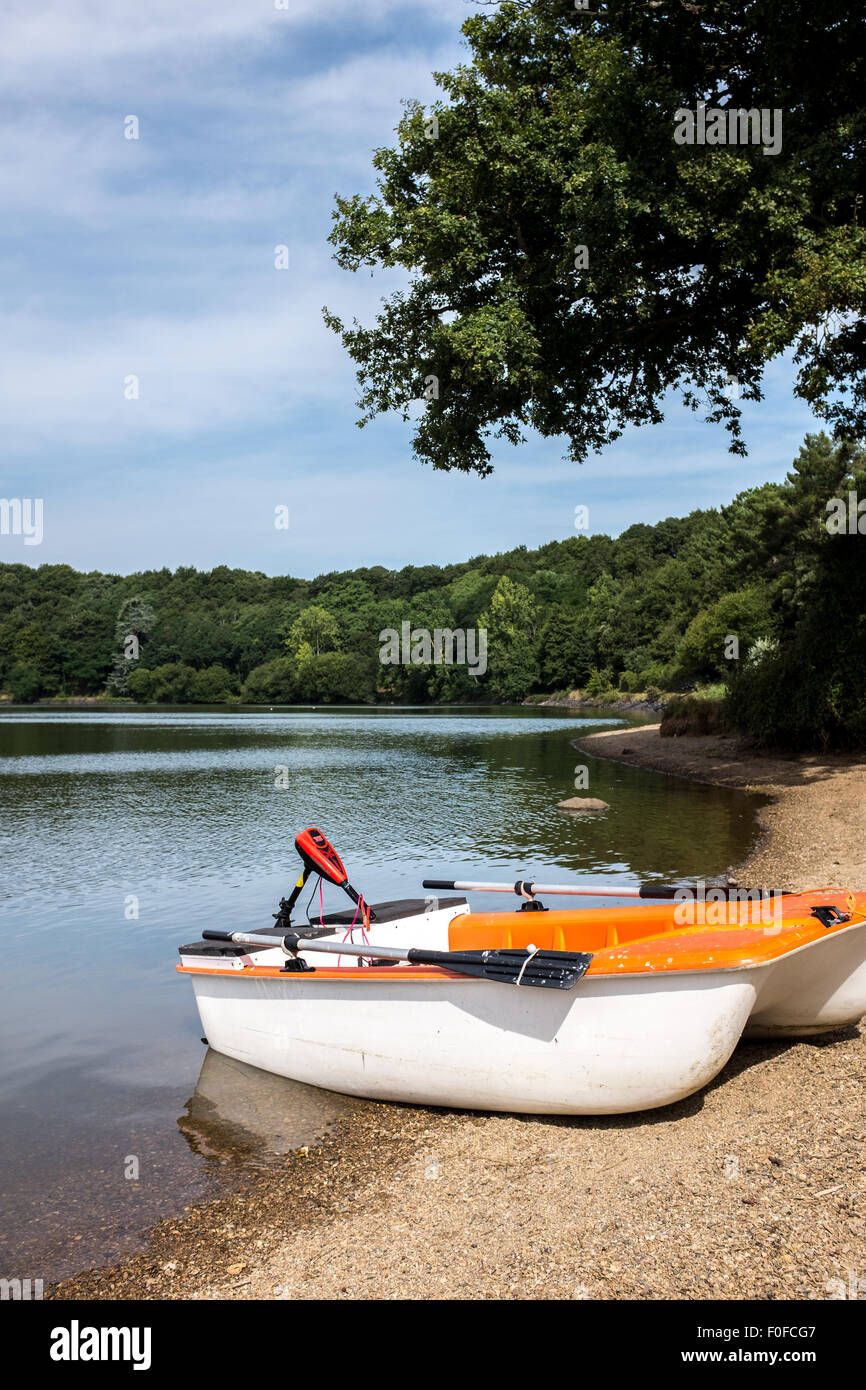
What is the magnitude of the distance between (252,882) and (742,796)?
44.0ft

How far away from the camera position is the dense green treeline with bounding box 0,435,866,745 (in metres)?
58.6

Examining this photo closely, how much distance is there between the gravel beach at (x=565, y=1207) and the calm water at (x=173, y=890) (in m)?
0.58

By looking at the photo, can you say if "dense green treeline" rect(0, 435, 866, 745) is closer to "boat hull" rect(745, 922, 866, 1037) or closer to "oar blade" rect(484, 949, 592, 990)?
"boat hull" rect(745, 922, 866, 1037)

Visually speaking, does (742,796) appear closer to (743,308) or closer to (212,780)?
(743,308)

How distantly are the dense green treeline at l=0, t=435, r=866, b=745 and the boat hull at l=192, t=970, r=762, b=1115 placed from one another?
40008 millimetres

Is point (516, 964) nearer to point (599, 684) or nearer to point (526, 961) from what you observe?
point (526, 961)

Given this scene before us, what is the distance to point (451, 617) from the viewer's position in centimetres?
14200

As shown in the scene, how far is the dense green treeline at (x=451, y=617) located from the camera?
192 feet

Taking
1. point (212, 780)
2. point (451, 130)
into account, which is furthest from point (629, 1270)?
point (212, 780)

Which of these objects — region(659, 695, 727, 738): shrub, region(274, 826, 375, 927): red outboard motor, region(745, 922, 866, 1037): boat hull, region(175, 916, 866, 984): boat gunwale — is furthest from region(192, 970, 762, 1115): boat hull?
region(659, 695, 727, 738): shrub

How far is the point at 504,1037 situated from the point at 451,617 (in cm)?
13691

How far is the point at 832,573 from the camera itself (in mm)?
22641

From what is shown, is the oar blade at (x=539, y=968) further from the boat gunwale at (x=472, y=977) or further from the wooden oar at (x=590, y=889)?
the wooden oar at (x=590, y=889)

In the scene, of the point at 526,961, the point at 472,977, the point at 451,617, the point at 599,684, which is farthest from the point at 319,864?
the point at 451,617
